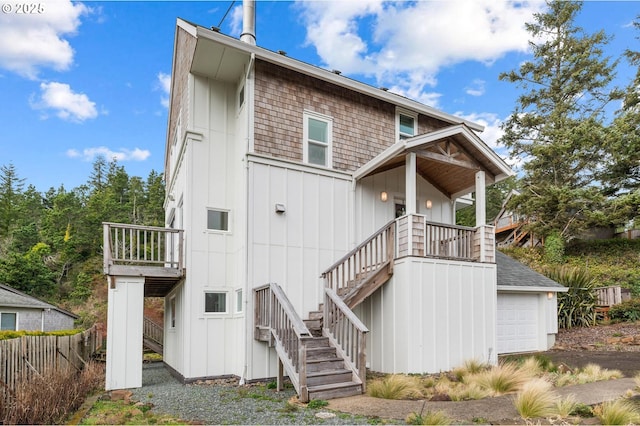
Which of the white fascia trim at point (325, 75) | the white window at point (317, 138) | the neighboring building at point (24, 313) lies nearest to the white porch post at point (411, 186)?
the white window at point (317, 138)

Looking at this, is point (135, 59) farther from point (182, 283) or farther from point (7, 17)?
point (182, 283)

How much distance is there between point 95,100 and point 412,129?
27795 mm

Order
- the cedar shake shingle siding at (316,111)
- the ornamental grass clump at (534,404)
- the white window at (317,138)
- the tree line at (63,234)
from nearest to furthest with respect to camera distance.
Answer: the ornamental grass clump at (534,404) < the cedar shake shingle siding at (316,111) < the white window at (317,138) < the tree line at (63,234)

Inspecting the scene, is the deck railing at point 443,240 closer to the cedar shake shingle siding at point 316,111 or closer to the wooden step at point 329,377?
the cedar shake shingle siding at point 316,111

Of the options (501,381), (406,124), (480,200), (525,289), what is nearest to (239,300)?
(501,381)

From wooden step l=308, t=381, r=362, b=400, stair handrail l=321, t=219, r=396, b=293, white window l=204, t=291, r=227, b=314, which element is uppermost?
stair handrail l=321, t=219, r=396, b=293

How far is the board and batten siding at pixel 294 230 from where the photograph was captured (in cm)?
968

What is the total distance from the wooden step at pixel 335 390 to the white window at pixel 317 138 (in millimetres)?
5639

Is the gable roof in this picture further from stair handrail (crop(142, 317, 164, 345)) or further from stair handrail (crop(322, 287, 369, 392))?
stair handrail (crop(322, 287, 369, 392))

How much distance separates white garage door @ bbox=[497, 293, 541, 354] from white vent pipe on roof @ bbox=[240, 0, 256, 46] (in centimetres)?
1052

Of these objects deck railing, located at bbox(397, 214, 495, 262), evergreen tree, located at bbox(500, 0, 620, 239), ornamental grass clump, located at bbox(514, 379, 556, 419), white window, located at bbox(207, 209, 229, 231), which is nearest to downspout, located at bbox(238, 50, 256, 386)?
white window, located at bbox(207, 209, 229, 231)

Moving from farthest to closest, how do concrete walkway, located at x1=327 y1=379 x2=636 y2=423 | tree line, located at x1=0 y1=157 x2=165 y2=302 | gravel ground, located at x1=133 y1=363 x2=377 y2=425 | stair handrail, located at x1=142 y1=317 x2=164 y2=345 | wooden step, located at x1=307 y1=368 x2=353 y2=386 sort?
tree line, located at x1=0 y1=157 x2=165 y2=302, stair handrail, located at x1=142 y1=317 x2=164 y2=345, wooden step, located at x1=307 y1=368 x2=353 y2=386, gravel ground, located at x1=133 y1=363 x2=377 y2=425, concrete walkway, located at x1=327 y1=379 x2=636 y2=423

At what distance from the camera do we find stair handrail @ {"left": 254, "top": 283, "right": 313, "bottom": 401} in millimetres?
6848

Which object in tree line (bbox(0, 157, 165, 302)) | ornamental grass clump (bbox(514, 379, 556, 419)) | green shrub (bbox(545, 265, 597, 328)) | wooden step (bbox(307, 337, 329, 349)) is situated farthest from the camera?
tree line (bbox(0, 157, 165, 302))
